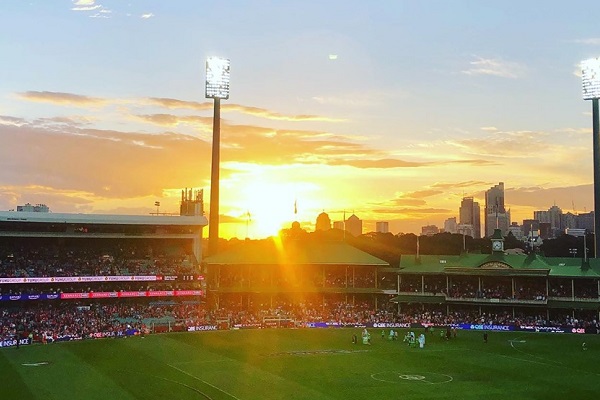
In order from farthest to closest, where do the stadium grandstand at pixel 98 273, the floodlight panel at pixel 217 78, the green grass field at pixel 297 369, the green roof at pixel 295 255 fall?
the floodlight panel at pixel 217 78, the green roof at pixel 295 255, the stadium grandstand at pixel 98 273, the green grass field at pixel 297 369

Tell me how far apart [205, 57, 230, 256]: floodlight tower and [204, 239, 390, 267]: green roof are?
17.2 feet

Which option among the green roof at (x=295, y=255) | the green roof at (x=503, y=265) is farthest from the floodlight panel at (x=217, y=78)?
the green roof at (x=503, y=265)

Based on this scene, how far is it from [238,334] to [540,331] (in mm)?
33043

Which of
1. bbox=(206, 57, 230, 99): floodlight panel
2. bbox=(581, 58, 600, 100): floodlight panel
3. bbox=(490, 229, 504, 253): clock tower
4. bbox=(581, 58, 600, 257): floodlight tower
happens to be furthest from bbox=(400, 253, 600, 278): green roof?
bbox=(206, 57, 230, 99): floodlight panel

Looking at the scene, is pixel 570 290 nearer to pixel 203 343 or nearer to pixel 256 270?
pixel 256 270

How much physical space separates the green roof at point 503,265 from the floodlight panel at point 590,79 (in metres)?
26.9

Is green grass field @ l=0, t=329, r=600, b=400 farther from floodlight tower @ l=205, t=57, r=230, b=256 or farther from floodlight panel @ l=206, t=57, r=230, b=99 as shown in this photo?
floodlight panel @ l=206, t=57, r=230, b=99

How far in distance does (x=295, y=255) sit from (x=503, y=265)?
27.4m

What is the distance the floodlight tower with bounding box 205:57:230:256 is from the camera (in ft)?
305

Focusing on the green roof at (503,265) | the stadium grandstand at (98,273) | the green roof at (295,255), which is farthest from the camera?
the green roof at (295,255)

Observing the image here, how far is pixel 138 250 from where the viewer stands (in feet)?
293

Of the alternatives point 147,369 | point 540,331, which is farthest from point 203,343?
point 540,331

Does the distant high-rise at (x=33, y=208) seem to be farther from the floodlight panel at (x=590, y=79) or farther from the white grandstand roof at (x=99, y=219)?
the floodlight panel at (x=590, y=79)

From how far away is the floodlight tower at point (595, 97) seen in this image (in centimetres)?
9362
